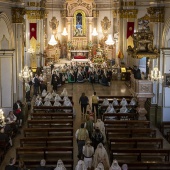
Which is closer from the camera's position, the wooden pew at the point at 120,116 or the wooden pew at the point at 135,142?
the wooden pew at the point at 135,142

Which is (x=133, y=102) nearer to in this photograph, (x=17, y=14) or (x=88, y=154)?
(x=17, y=14)

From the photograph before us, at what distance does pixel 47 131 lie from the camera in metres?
18.4

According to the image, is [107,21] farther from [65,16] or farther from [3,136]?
[3,136]

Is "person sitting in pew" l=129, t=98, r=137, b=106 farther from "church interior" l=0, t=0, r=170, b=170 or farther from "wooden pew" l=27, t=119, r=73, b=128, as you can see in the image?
"wooden pew" l=27, t=119, r=73, b=128

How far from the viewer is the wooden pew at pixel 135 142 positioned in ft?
54.8

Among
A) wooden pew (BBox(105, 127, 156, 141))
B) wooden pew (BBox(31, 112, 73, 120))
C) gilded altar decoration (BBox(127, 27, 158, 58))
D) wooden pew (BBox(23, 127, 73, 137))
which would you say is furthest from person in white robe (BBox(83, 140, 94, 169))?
gilded altar decoration (BBox(127, 27, 158, 58))

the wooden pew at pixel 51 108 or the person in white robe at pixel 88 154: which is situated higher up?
the wooden pew at pixel 51 108

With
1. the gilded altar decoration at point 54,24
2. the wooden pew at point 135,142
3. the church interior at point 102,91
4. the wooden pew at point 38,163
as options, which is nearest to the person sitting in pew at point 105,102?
the church interior at point 102,91

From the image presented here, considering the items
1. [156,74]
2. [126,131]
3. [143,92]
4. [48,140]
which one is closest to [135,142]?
[126,131]

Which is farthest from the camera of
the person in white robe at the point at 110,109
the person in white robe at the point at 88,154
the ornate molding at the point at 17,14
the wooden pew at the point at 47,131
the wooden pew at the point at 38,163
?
the person in white robe at the point at 110,109

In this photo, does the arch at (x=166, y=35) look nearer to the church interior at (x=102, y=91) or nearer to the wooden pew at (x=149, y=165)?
the church interior at (x=102, y=91)

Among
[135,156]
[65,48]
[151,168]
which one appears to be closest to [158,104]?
[135,156]

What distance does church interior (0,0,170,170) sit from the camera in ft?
54.5

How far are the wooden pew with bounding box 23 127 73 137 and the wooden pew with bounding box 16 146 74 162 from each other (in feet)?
5.05
